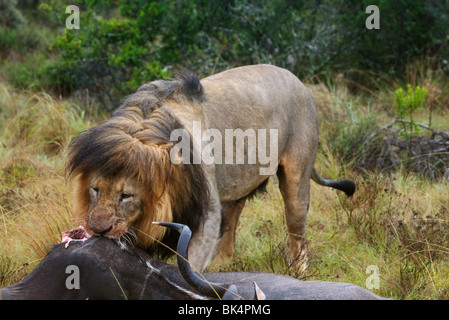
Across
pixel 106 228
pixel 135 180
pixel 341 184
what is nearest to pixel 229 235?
pixel 341 184

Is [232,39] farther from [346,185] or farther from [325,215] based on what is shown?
[346,185]

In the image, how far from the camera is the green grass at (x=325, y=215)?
15.5 feet

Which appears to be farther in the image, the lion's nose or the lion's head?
the lion's head

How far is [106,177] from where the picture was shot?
353 centimetres

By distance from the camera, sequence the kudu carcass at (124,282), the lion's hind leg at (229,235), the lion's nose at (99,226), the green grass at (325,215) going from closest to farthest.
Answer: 1. the kudu carcass at (124,282)
2. the lion's nose at (99,226)
3. the green grass at (325,215)
4. the lion's hind leg at (229,235)

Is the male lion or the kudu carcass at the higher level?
the male lion

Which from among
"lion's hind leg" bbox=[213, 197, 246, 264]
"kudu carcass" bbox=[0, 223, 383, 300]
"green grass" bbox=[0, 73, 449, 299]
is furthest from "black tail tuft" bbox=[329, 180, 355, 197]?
"kudu carcass" bbox=[0, 223, 383, 300]

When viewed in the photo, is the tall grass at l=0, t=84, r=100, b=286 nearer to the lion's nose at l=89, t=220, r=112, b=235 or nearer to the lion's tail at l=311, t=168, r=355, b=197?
the lion's nose at l=89, t=220, r=112, b=235

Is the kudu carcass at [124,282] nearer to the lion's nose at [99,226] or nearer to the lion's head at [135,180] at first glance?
the lion's nose at [99,226]

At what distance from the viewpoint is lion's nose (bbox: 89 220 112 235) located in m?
3.40

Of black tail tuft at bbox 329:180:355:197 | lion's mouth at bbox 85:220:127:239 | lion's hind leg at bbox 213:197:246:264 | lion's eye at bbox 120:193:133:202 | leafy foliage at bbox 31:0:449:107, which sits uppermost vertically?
leafy foliage at bbox 31:0:449:107

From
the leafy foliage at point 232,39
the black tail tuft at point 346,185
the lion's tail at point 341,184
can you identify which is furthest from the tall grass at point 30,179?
the black tail tuft at point 346,185

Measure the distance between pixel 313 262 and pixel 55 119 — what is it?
3.86 meters

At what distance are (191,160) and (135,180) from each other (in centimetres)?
41
